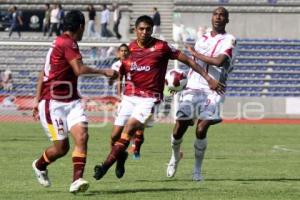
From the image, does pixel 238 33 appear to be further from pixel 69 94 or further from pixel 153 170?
pixel 69 94

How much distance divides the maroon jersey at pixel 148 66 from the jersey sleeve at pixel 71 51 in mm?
1824

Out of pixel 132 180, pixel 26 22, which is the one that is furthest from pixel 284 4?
pixel 132 180

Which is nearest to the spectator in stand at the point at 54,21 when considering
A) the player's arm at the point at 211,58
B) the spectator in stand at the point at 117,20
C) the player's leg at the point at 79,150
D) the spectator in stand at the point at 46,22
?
the spectator in stand at the point at 46,22

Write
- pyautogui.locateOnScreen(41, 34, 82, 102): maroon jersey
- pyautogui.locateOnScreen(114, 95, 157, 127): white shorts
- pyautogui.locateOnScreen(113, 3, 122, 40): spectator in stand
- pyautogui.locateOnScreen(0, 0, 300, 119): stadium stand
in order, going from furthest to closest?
1. pyautogui.locateOnScreen(113, 3, 122, 40): spectator in stand
2. pyautogui.locateOnScreen(0, 0, 300, 119): stadium stand
3. pyautogui.locateOnScreen(114, 95, 157, 127): white shorts
4. pyautogui.locateOnScreen(41, 34, 82, 102): maroon jersey

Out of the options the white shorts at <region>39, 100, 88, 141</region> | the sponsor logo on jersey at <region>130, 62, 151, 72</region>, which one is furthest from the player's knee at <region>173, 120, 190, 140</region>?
the white shorts at <region>39, 100, 88, 141</region>

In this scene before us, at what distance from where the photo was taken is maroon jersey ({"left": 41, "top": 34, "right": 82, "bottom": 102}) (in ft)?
35.2

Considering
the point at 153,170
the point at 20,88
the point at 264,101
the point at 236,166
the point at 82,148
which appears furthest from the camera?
the point at 264,101

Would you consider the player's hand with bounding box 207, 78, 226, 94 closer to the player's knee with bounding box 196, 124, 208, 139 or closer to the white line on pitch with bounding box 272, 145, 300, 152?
the player's knee with bounding box 196, 124, 208, 139

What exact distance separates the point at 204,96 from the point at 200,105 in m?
0.16

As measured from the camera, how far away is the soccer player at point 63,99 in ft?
34.9

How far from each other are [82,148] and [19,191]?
99 cm

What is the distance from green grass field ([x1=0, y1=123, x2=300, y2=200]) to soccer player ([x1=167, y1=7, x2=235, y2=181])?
0.52m

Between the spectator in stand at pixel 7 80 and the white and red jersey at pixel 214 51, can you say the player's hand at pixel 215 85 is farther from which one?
the spectator in stand at pixel 7 80

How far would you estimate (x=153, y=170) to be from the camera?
14.2m
